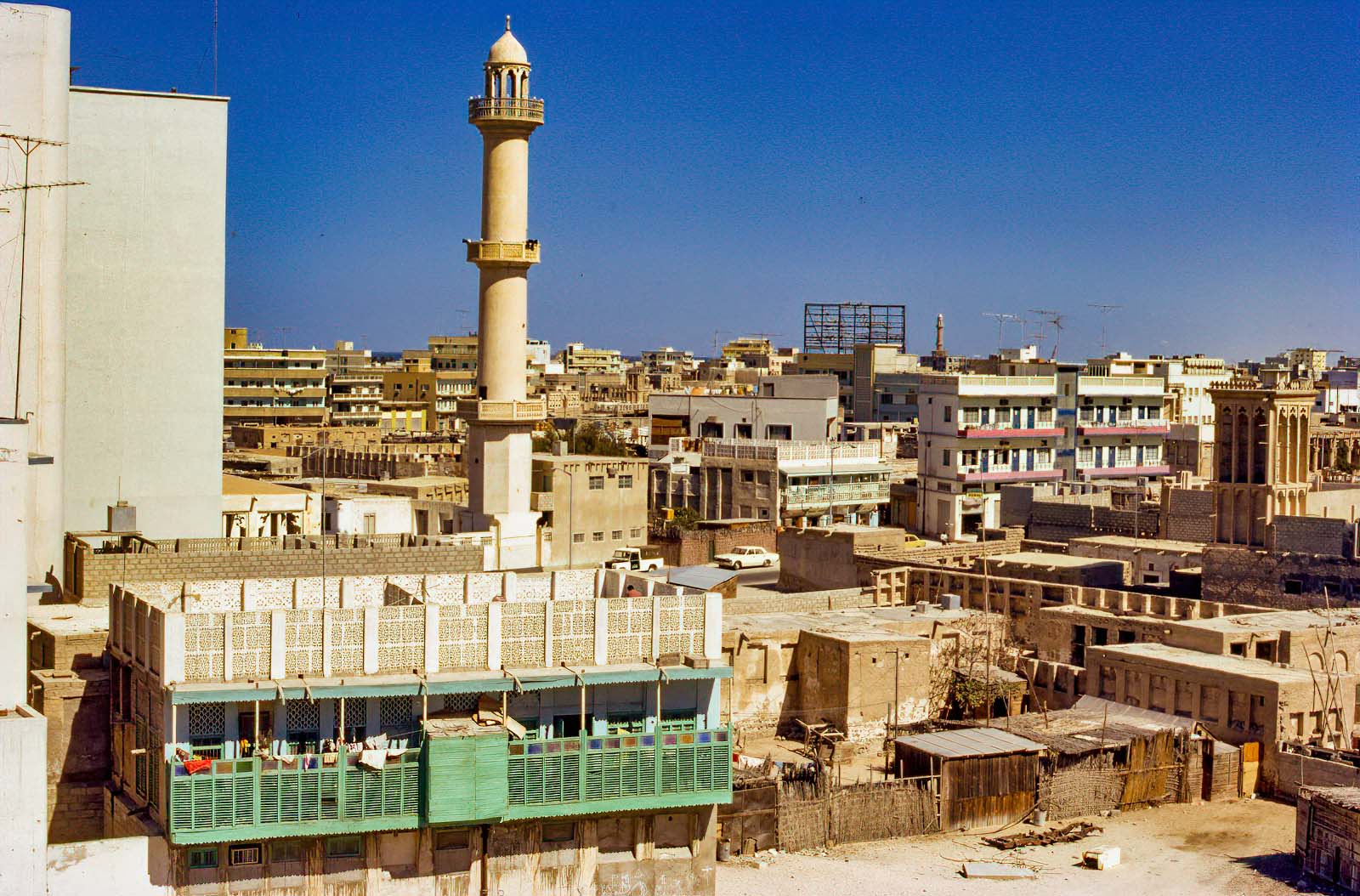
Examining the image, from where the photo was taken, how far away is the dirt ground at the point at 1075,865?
23.8m

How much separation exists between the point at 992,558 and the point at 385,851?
73.0ft

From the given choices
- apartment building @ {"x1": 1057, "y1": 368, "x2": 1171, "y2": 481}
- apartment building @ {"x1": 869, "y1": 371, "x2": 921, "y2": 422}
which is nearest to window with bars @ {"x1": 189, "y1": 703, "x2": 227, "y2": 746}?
apartment building @ {"x1": 1057, "y1": 368, "x2": 1171, "y2": 481}

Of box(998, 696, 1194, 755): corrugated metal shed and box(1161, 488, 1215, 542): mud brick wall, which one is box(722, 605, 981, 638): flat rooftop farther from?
box(1161, 488, 1215, 542): mud brick wall

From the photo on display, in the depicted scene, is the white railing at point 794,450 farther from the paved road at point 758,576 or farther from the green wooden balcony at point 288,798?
the green wooden balcony at point 288,798

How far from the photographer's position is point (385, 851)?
19.4m

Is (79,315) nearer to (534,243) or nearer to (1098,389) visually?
(534,243)

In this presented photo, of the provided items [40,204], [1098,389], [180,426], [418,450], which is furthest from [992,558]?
[418,450]

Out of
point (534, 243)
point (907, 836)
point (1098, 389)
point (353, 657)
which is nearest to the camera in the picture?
point (353, 657)

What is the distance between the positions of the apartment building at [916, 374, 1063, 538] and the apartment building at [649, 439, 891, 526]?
5.61 feet

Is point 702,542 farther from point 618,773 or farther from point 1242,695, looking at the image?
point 618,773

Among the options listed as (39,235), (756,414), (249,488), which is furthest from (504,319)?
(756,414)

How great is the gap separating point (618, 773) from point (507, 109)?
68.4 feet

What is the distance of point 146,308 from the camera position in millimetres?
31047

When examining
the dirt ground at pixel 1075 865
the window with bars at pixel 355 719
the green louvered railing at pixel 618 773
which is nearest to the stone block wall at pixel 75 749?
the window with bars at pixel 355 719
